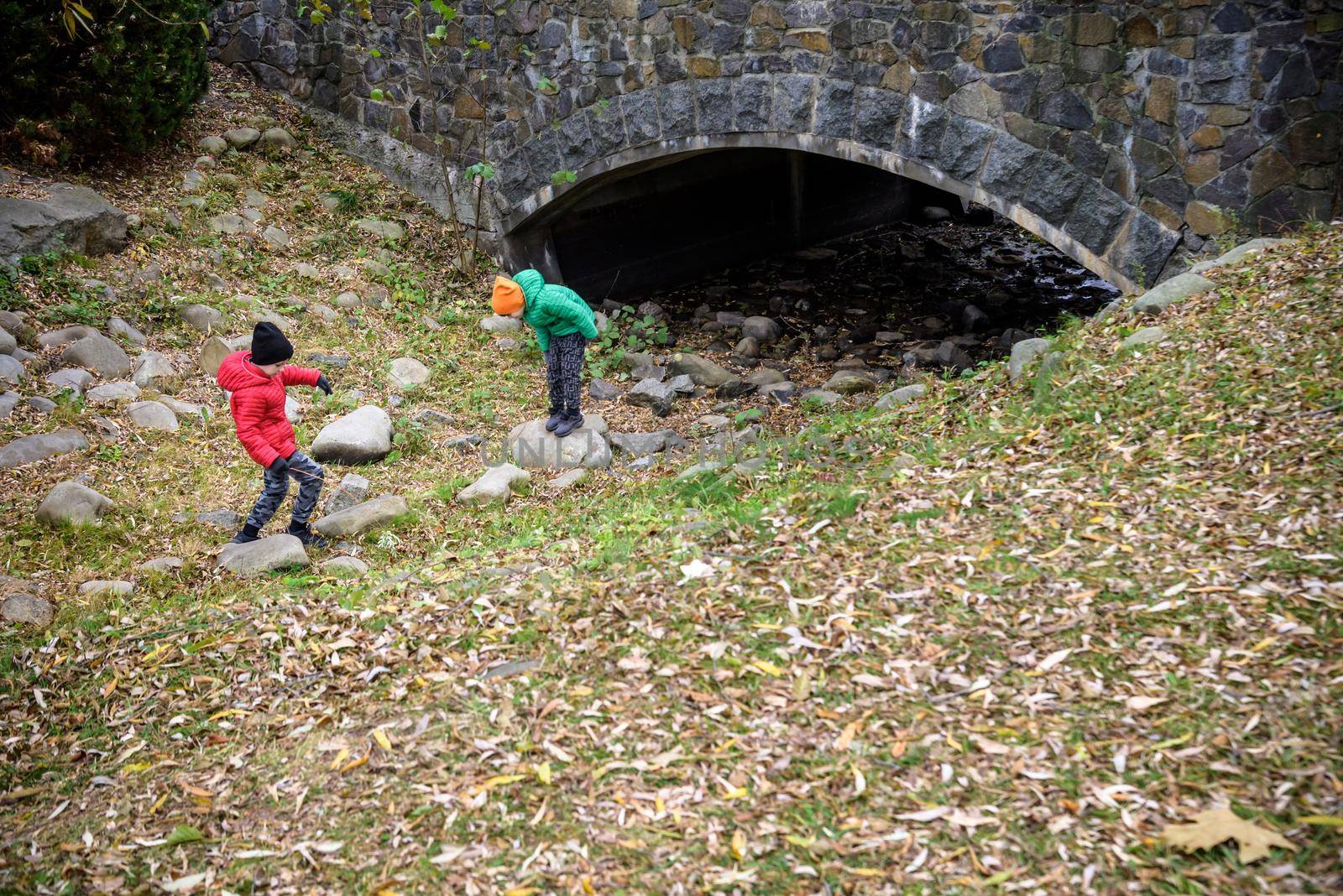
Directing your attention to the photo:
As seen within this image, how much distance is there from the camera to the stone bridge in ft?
18.8

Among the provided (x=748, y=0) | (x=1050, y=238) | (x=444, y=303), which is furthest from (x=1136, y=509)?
(x=444, y=303)

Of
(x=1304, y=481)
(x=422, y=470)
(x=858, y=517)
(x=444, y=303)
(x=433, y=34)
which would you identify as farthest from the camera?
(x=444, y=303)

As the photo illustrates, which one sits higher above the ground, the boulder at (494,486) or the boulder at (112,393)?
the boulder at (112,393)

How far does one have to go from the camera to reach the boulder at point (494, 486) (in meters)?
5.82

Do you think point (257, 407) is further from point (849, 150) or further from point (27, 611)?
point (849, 150)

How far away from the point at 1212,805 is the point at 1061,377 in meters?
2.97

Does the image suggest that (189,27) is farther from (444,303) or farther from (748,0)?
(748,0)

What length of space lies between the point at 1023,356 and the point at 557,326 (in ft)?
10.0

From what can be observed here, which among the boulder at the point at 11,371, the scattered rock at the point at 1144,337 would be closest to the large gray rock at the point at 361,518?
the boulder at the point at 11,371

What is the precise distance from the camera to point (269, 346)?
198 inches

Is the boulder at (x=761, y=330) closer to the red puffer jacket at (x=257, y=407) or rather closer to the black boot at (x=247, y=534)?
the red puffer jacket at (x=257, y=407)

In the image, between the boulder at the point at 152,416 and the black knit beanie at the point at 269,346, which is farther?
the boulder at the point at 152,416

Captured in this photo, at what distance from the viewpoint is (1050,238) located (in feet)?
21.8

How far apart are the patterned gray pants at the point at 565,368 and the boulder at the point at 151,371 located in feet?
9.05
